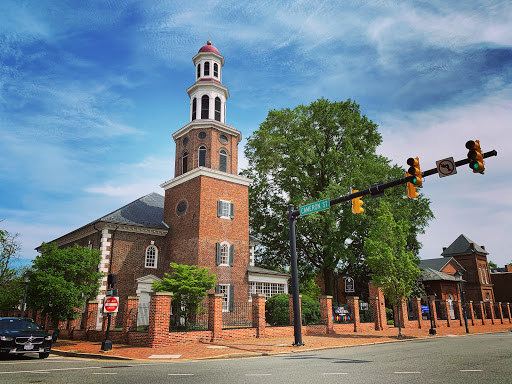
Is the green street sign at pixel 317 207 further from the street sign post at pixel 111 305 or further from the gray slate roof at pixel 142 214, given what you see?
the gray slate roof at pixel 142 214

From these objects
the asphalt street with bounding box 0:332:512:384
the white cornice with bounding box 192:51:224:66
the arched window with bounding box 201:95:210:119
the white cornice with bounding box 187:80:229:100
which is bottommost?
the asphalt street with bounding box 0:332:512:384

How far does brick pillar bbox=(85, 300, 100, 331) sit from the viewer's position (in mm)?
20703

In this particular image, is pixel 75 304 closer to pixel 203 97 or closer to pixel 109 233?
pixel 109 233

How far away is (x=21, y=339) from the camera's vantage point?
42.6 ft

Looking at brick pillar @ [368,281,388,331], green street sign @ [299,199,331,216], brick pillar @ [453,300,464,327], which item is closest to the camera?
green street sign @ [299,199,331,216]

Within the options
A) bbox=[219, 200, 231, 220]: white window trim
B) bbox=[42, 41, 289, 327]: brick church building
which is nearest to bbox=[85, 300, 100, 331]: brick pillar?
bbox=[42, 41, 289, 327]: brick church building

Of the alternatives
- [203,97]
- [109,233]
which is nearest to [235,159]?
[203,97]

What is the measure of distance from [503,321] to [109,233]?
146 ft

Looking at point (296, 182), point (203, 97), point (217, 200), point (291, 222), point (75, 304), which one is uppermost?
point (203, 97)

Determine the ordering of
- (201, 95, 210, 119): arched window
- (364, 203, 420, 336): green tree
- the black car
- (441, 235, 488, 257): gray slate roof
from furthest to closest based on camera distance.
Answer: (441, 235, 488, 257): gray slate roof → (201, 95, 210, 119): arched window → (364, 203, 420, 336): green tree → the black car

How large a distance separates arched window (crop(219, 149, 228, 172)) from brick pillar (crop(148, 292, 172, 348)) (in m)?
13.7

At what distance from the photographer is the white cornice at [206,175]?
2636 centimetres

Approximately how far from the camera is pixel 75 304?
19688 millimetres

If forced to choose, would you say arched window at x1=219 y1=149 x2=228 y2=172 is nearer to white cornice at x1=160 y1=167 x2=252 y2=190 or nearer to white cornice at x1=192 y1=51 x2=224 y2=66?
white cornice at x1=160 y1=167 x2=252 y2=190
